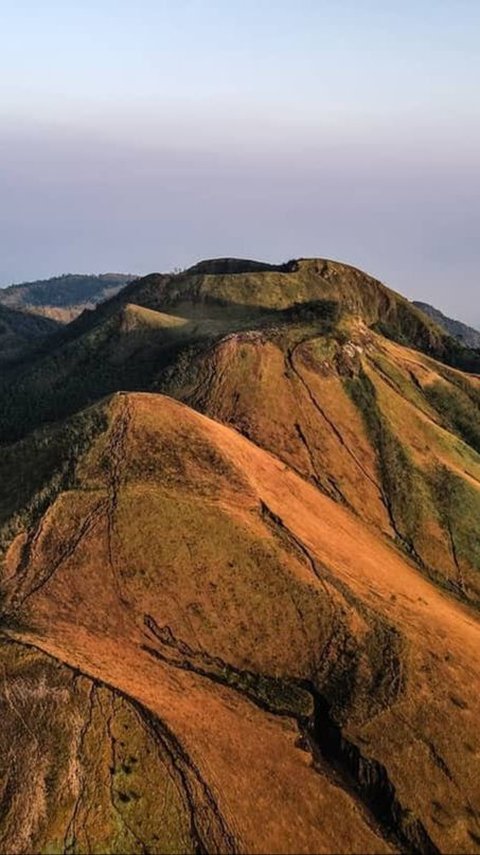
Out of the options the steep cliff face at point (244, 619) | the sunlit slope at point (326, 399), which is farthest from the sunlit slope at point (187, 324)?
the steep cliff face at point (244, 619)

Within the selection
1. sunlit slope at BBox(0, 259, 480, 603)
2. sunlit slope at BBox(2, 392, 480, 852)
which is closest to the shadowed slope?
sunlit slope at BBox(0, 259, 480, 603)

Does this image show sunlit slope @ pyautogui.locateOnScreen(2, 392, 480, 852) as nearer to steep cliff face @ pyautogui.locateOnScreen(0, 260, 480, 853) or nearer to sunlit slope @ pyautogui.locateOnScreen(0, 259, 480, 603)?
steep cliff face @ pyautogui.locateOnScreen(0, 260, 480, 853)

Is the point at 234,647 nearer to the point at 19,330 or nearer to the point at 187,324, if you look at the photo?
the point at 187,324

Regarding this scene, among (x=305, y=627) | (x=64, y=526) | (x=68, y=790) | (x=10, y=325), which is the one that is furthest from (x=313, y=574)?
(x=10, y=325)

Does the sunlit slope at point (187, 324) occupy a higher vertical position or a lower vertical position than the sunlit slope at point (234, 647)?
higher

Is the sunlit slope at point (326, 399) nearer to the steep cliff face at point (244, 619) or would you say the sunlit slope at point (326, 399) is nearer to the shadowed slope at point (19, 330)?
the steep cliff face at point (244, 619)

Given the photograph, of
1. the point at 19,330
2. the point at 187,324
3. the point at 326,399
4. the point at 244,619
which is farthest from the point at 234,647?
the point at 19,330
